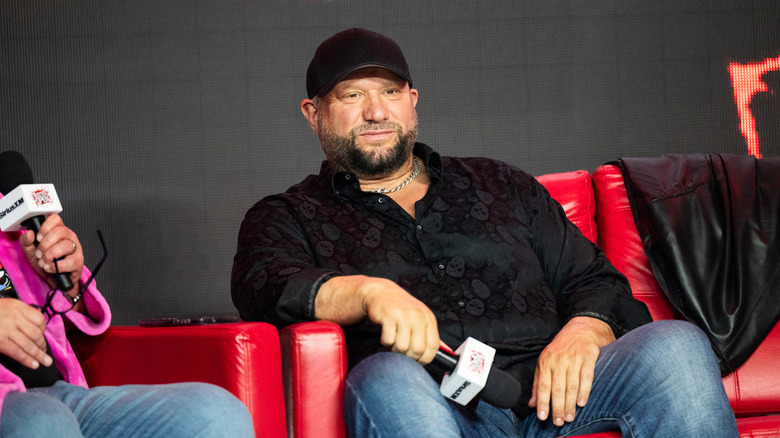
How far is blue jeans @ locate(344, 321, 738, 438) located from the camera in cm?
129

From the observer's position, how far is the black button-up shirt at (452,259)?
1.65 m

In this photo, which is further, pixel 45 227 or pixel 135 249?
pixel 135 249

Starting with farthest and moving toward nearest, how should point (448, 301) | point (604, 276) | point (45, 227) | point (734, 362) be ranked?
1. point (734, 362)
2. point (604, 276)
3. point (448, 301)
4. point (45, 227)

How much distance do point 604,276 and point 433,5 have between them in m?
1.54

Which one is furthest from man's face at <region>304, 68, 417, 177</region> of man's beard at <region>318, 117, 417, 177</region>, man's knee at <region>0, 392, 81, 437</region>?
man's knee at <region>0, 392, 81, 437</region>

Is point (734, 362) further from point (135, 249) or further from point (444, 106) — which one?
point (135, 249)

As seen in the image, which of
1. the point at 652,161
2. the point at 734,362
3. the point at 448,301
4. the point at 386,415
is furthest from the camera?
the point at 652,161

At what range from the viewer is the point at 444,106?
3.02 m

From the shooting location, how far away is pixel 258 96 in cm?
300

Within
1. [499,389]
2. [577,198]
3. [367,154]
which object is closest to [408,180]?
[367,154]

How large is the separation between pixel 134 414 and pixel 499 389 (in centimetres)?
58

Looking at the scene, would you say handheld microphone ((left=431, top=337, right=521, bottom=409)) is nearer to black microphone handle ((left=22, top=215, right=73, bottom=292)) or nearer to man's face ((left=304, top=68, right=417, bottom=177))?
black microphone handle ((left=22, top=215, right=73, bottom=292))

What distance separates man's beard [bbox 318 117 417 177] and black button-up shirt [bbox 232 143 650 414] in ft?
0.22

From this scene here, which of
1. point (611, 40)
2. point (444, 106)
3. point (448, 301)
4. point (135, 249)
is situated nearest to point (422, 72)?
point (444, 106)
